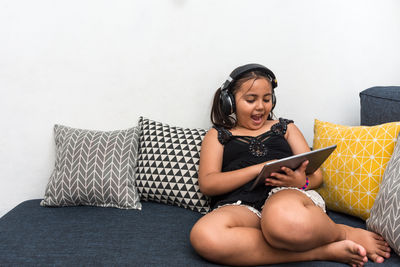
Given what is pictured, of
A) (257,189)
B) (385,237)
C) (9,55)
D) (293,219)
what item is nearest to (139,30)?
(9,55)

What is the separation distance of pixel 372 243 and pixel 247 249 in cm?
42

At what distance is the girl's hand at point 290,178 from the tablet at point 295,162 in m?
0.02

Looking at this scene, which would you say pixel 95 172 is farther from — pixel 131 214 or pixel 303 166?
pixel 303 166

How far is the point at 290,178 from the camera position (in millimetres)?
1255

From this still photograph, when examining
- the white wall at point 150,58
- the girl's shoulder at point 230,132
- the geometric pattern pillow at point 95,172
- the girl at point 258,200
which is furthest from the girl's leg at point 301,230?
the white wall at point 150,58

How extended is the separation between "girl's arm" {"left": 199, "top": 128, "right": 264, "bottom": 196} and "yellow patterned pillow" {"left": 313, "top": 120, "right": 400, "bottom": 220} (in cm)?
34

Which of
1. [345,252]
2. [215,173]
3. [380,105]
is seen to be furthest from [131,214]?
[380,105]

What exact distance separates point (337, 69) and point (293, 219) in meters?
1.11

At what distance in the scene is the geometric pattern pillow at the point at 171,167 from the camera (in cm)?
154

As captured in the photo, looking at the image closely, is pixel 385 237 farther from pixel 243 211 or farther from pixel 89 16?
pixel 89 16

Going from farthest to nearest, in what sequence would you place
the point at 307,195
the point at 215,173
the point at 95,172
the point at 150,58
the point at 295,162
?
the point at 150,58
the point at 95,172
the point at 215,173
the point at 307,195
the point at 295,162

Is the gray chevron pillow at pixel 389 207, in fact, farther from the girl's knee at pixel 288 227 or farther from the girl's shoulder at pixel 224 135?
the girl's shoulder at pixel 224 135

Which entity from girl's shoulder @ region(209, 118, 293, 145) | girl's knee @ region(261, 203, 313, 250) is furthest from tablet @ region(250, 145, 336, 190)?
girl's shoulder @ region(209, 118, 293, 145)

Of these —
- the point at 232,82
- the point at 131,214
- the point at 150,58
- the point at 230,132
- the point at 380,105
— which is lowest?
the point at 131,214
